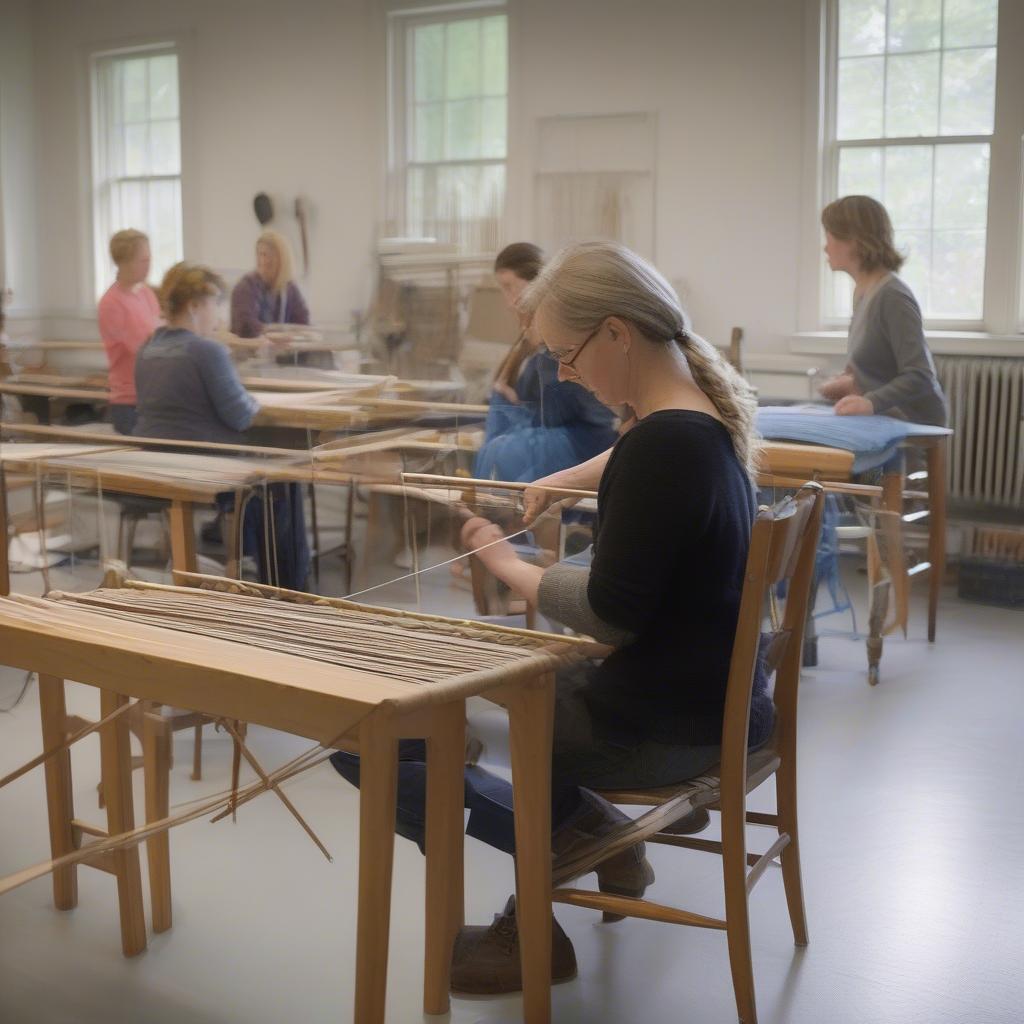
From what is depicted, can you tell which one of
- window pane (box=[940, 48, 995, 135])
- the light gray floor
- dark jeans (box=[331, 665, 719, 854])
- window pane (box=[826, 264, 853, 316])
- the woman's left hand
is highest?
window pane (box=[940, 48, 995, 135])

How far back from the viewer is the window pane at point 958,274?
5730 millimetres

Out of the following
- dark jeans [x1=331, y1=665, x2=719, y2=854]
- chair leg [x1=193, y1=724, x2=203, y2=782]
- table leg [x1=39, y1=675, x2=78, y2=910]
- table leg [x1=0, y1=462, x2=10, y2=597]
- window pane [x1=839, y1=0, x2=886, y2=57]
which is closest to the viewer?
dark jeans [x1=331, y1=665, x2=719, y2=854]

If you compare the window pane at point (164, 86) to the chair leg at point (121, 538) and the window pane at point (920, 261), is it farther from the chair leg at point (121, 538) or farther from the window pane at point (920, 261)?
the chair leg at point (121, 538)

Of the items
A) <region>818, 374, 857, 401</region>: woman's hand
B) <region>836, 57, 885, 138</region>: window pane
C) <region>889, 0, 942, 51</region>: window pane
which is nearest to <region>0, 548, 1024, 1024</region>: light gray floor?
<region>818, 374, 857, 401</region>: woman's hand

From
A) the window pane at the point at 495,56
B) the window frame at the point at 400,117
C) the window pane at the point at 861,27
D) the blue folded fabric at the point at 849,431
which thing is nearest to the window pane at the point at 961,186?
the window pane at the point at 861,27

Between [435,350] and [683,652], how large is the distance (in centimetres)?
394

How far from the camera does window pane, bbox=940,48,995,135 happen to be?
5.63 m

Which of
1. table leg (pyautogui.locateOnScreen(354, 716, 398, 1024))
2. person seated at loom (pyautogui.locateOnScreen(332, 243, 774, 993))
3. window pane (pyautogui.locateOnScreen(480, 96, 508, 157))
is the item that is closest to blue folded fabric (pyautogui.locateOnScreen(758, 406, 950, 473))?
person seated at loom (pyautogui.locateOnScreen(332, 243, 774, 993))

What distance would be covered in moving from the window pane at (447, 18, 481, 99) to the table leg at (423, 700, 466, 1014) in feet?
19.1

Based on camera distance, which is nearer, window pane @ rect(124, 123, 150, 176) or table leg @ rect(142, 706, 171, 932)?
table leg @ rect(142, 706, 171, 932)

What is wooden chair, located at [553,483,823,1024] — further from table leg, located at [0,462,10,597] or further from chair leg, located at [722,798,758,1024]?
table leg, located at [0,462,10,597]

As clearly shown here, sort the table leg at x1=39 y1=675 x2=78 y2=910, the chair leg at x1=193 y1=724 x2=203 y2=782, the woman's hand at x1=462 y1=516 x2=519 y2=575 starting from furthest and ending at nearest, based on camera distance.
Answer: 1. the chair leg at x1=193 y1=724 x2=203 y2=782
2. the table leg at x1=39 y1=675 x2=78 y2=910
3. the woman's hand at x1=462 y1=516 x2=519 y2=575

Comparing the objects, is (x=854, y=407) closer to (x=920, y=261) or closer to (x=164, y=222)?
(x=920, y=261)

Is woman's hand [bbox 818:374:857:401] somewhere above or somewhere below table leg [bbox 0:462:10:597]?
above
